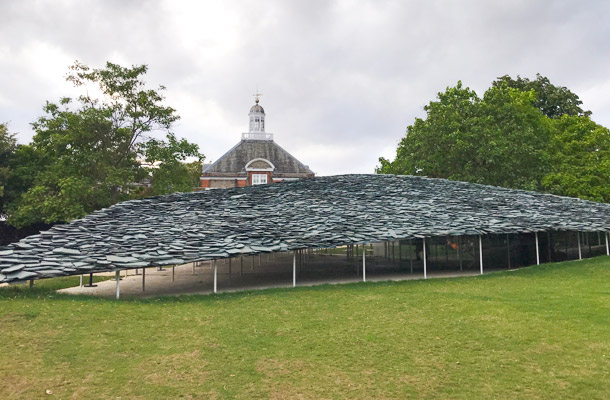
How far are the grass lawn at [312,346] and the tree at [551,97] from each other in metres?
35.9

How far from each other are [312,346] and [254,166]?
174ft

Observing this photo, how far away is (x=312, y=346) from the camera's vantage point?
11.0 m

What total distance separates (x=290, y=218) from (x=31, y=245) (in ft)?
42.4

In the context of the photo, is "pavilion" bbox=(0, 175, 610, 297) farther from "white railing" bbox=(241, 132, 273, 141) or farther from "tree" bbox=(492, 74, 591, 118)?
"white railing" bbox=(241, 132, 273, 141)

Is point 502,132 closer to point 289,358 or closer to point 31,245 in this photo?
point 289,358

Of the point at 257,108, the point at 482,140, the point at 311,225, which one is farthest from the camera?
the point at 257,108

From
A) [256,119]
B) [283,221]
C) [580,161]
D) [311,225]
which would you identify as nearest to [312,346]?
[311,225]

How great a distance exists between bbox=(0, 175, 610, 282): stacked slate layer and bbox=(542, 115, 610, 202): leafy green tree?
7.50 metres

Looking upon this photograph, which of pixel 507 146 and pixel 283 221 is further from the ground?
pixel 507 146

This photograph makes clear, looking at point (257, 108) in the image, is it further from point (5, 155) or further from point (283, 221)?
point (283, 221)

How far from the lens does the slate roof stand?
210 ft

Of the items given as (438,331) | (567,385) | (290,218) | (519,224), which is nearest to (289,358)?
(438,331)

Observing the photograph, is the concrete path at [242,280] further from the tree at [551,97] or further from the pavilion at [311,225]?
the tree at [551,97]

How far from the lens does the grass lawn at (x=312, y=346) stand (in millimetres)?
8711
